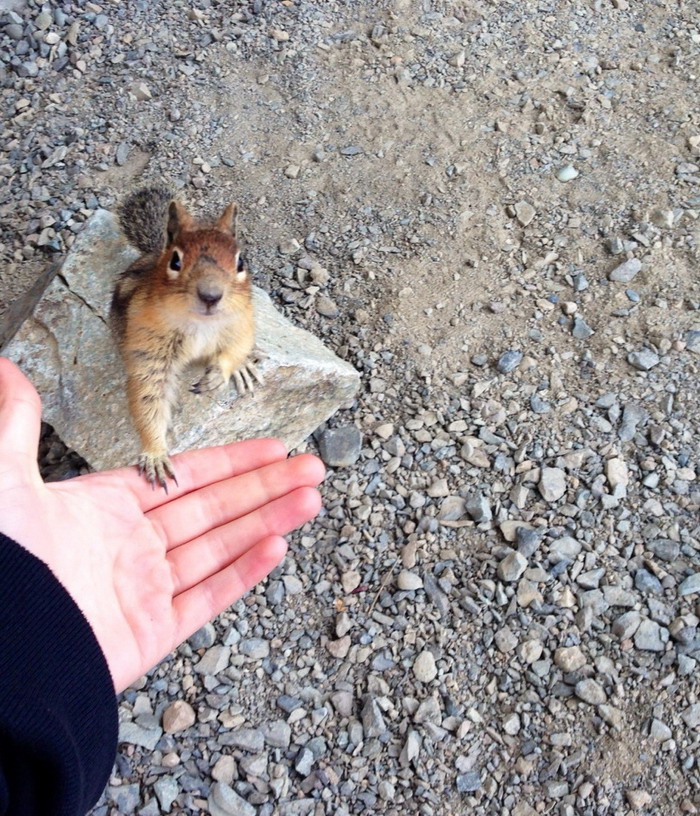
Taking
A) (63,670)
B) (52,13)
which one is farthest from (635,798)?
(52,13)

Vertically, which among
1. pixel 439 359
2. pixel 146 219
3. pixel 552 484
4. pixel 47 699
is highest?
pixel 146 219

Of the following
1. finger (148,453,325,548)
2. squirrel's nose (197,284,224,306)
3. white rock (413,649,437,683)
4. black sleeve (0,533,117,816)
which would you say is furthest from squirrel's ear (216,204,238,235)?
white rock (413,649,437,683)

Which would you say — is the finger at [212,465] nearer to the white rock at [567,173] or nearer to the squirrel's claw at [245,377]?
the squirrel's claw at [245,377]

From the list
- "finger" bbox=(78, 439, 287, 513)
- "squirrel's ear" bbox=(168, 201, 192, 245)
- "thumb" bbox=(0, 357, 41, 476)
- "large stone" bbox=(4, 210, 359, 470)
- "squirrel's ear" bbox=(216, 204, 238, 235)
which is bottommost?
"large stone" bbox=(4, 210, 359, 470)

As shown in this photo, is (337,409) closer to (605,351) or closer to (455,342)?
(455,342)

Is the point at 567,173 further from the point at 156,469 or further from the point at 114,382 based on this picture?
the point at 156,469

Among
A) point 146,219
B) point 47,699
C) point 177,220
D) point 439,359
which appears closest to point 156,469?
point 177,220

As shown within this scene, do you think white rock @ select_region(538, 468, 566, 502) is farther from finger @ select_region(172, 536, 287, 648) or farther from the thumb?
the thumb
